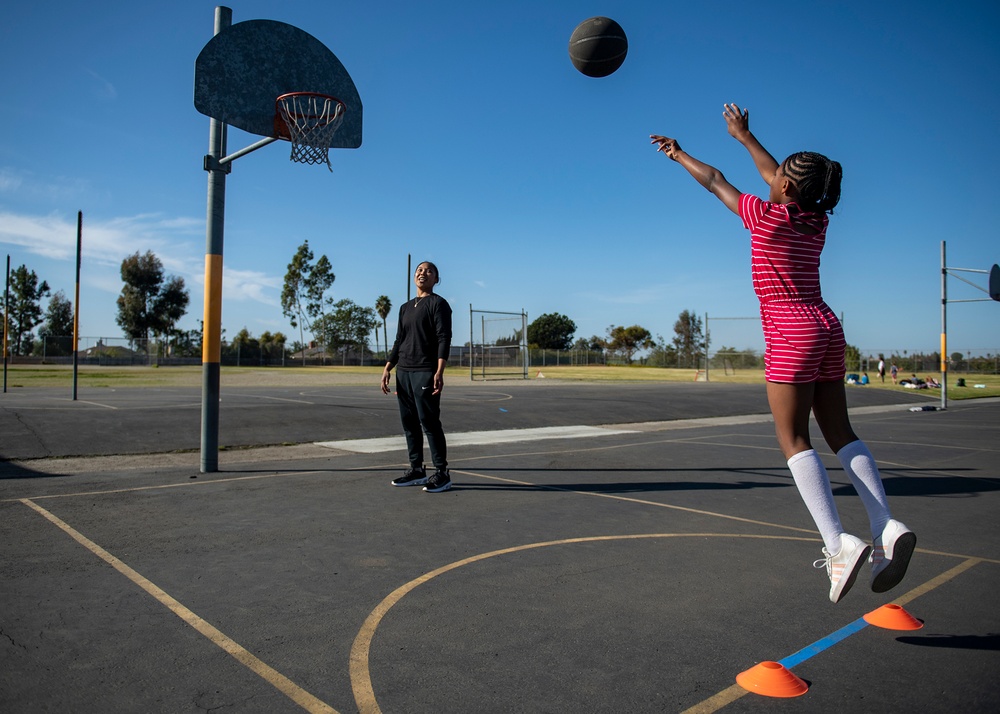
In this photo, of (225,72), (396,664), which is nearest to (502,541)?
(396,664)

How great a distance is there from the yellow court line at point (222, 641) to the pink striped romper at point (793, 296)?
7.36ft

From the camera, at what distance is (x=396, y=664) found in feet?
8.67

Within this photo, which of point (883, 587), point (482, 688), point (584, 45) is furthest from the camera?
point (584, 45)

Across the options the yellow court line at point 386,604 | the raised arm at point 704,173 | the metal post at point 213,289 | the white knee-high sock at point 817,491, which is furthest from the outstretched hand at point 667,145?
the metal post at point 213,289

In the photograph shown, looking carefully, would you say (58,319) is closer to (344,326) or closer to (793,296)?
(344,326)

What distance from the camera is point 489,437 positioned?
440 inches

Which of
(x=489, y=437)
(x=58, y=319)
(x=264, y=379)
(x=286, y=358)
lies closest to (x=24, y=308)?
(x=58, y=319)

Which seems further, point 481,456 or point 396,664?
point 481,456

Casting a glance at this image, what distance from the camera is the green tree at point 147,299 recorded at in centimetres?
6612

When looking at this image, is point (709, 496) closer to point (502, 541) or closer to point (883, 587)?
point (502, 541)

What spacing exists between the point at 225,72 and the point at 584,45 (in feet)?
13.5

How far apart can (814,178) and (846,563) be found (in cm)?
163

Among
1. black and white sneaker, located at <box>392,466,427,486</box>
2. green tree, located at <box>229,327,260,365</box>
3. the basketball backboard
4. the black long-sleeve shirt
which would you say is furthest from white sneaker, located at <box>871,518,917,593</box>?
green tree, located at <box>229,327,260,365</box>

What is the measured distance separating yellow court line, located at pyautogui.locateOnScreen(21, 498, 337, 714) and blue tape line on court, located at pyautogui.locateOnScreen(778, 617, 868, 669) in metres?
1.78
